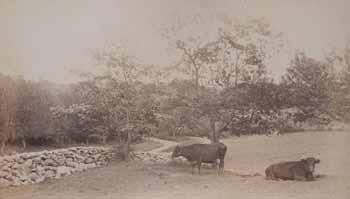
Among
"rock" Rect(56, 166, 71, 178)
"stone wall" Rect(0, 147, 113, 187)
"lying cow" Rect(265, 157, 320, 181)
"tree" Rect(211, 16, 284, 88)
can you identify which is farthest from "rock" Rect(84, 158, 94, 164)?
"lying cow" Rect(265, 157, 320, 181)

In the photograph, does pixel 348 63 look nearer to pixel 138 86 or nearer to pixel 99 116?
pixel 138 86

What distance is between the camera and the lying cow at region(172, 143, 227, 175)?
249 centimetres

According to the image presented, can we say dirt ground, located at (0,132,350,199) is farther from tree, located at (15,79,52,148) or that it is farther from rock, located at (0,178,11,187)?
tree, located at (15,79,52,148)

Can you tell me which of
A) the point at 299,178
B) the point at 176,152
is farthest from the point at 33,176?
the point at 299,178

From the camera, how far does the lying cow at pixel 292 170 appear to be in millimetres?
2443

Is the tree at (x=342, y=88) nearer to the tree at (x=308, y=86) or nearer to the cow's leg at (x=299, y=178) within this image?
the tree at (x=308, y=86)

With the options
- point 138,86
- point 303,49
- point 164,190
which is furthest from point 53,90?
point 303,49

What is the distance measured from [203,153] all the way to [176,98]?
336 mm

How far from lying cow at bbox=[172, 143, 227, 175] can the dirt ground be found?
4cm

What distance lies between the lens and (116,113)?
248 cm

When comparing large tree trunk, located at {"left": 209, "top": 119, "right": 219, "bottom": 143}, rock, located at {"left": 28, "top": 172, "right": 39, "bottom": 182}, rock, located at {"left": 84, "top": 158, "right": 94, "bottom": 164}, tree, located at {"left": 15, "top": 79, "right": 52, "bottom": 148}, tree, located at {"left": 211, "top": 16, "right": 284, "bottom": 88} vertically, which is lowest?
rock, located at {"left": 28, "top": 172, "right": 39, "bottom": 182}

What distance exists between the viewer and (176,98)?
2.51 meters

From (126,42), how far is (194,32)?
371mm

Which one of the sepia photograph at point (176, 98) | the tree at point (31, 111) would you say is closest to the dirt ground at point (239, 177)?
the sepia photograph at point (176, 98)
